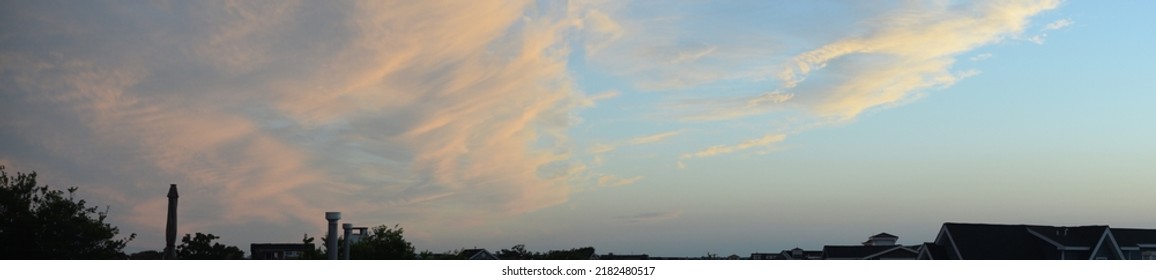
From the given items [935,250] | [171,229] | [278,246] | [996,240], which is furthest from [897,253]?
[171,229]

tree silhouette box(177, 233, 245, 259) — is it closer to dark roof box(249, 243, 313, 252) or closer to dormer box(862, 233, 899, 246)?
dark roof box(249, 243, 313, 252)

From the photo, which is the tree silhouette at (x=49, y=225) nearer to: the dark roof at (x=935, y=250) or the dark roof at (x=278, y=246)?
the dark roof at (x=278, y=246)

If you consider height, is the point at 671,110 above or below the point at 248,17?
below

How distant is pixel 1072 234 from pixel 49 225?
11142 mm

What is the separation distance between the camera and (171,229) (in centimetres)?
897

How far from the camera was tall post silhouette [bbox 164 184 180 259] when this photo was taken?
8727 millimetres

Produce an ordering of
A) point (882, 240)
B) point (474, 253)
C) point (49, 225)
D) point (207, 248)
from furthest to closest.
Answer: point (49, 225), point (207, 248), point (882, 240), point (474, 253)

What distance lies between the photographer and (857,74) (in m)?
9.39

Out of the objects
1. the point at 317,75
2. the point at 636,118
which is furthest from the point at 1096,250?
the point at 317,75

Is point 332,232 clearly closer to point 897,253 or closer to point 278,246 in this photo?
point 278,246

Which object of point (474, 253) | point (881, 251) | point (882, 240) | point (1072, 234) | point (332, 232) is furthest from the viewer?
point (881, 251)

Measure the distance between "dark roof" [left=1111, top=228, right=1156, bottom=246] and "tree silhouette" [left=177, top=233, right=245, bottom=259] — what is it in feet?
25.8

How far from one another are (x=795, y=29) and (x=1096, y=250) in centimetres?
362
